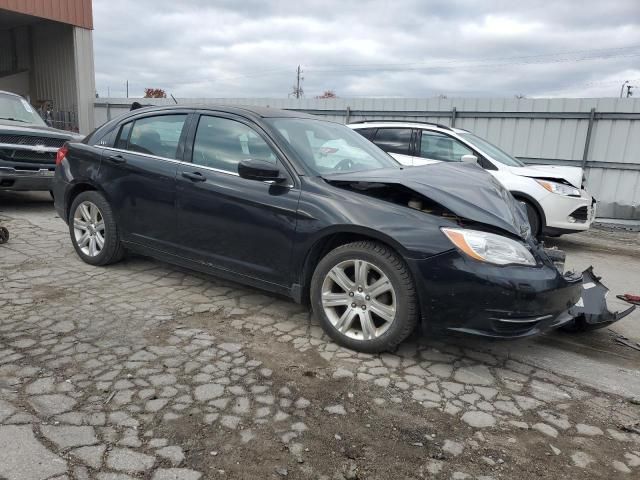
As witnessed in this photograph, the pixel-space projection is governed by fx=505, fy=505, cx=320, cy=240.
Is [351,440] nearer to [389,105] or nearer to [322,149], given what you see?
[322,149]

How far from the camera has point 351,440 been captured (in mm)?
2453

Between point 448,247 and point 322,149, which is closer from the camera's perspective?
point 448,247

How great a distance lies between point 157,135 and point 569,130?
28.7ft

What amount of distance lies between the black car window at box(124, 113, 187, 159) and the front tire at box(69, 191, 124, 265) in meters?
0.66

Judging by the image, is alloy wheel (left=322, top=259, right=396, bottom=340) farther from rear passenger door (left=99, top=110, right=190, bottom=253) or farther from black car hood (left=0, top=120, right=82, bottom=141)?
black car hood (left=0, top=120, right=82, bottom=141)

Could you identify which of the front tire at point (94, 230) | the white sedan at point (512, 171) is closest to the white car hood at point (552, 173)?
the white sedan at point (512, 171)

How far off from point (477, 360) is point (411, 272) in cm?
83

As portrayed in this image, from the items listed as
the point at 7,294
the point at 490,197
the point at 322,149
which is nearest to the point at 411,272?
the point at 490,197

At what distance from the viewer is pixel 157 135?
4.52 metres

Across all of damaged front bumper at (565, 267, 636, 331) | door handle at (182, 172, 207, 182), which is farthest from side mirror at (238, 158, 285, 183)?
damaged front bumper at (565, 267, 636, 331)

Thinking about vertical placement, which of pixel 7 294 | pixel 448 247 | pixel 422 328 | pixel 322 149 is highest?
pixel 322 149

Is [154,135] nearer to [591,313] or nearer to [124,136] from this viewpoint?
[124,136]

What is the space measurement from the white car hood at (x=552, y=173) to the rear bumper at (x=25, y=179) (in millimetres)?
6964

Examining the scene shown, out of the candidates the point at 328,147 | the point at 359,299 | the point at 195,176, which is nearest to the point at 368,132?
the point at 328,147
